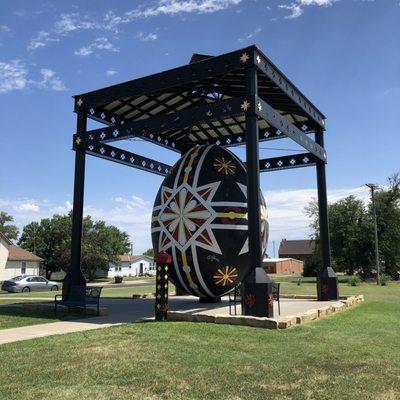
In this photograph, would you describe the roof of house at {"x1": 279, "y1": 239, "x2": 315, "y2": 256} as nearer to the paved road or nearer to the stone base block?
the paved road

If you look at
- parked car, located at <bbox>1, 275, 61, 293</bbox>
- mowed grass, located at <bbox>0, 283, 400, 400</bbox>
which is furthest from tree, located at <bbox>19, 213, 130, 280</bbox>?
mowed grass, located at <bbox>0, 283, 400, 400</bbox>

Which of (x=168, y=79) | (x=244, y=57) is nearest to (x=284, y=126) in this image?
(x=244, y=57)

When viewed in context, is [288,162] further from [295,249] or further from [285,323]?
[295,249]

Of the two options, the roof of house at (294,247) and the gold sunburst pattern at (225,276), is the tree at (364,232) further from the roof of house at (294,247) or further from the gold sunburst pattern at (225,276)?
the roof of house at (294,247)

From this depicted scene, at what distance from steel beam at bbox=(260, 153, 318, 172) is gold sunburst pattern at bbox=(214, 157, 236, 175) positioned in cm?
520

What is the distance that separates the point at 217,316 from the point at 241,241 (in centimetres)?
327

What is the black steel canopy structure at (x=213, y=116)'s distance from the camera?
12500 mm

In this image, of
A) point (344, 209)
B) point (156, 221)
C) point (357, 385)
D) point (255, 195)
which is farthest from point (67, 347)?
point (344, 209)

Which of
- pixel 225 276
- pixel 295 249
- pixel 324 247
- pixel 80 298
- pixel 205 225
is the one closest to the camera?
pixel 205 225

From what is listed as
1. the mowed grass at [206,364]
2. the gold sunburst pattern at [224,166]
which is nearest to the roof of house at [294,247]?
the gold sunburst pattern at [224,166]

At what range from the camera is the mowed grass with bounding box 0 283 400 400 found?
5.68 metres

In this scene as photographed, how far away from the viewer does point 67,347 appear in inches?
321

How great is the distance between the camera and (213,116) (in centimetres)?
1312

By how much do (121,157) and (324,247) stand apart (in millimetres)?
8414
